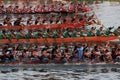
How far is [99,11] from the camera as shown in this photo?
76.4 m

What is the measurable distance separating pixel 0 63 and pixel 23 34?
8.68m

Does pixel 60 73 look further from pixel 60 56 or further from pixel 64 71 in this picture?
pixel 60 56

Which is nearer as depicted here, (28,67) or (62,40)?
(28,67)

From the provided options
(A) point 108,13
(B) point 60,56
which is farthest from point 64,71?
(A) point 108,13

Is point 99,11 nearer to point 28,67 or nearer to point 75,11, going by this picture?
point 75,11

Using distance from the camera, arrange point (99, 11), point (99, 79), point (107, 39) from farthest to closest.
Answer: point (99, 11) → point (107, 39) → point (99, 79)

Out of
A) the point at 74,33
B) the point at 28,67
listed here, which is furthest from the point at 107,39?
the point at 28,67

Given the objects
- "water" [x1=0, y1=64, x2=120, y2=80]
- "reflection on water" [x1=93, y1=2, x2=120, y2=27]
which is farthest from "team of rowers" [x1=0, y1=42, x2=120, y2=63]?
"reflection on water" [x1=93, y1=2, x2=120, y2=27]

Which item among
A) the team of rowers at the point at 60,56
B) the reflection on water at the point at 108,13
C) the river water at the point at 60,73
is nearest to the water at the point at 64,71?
the river water at the point at 60,73

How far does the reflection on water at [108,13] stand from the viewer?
218 feet

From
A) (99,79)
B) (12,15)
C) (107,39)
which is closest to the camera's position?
(99,79)

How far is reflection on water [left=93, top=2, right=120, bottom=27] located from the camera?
66.4m

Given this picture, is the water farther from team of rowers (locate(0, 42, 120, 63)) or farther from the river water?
team of rowers (locate(0, 42, 120, 63))

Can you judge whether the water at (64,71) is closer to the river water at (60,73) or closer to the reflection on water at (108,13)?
the river water at (60,73)
